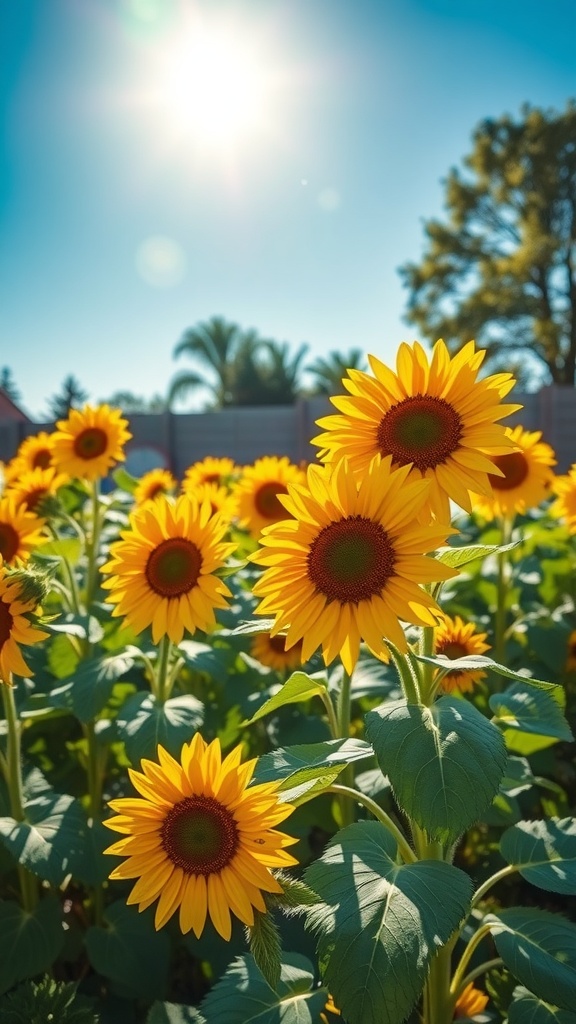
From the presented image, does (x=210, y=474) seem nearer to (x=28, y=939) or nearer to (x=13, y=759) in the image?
(x=13, y=759)

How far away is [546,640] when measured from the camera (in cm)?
295

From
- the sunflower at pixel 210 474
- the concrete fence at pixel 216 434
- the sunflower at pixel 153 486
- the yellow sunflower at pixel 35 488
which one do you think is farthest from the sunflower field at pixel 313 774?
the concrete fence at pixel 216 434

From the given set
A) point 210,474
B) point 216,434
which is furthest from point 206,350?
point 210,474

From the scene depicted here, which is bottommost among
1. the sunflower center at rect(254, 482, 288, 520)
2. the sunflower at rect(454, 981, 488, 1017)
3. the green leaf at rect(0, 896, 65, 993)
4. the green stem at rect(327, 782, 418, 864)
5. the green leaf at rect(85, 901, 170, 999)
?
the sunflower at rect(454, 981, 488, 1017)

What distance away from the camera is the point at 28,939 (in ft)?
5.97

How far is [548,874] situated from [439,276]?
2733 cm

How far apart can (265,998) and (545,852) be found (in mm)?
598

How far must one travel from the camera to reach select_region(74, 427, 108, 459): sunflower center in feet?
10.8

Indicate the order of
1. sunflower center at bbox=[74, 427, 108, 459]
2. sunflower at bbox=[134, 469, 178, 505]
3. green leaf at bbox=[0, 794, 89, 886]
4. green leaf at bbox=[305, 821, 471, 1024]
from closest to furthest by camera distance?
green leaf at bbox=[305, 821, 471, 1024] < green leaf at bbox=[0, 794, 89, 886] < sunflower center at bbox=[74, 427, 108, 459] < sunflower at bbox=[134, 469, 178, 505]

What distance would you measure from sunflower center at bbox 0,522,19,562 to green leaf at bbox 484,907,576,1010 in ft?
5.25

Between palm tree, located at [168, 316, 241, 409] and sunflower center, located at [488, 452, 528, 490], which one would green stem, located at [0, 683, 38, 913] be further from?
palm tree, located at [168, 316, 241, 409]

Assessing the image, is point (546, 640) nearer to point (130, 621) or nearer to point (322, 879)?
point (130, 621)

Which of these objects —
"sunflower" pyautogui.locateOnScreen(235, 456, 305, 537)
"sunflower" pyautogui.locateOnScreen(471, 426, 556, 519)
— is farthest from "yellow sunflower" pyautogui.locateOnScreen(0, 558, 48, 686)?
"sunflower" pyautogui.locateOnScreen(471, 426, 556, 519)

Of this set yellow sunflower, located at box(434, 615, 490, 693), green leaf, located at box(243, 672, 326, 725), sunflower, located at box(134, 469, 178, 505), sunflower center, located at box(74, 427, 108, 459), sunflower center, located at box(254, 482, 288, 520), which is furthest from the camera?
sunflower, located at box(134, 469, 178, 505)
